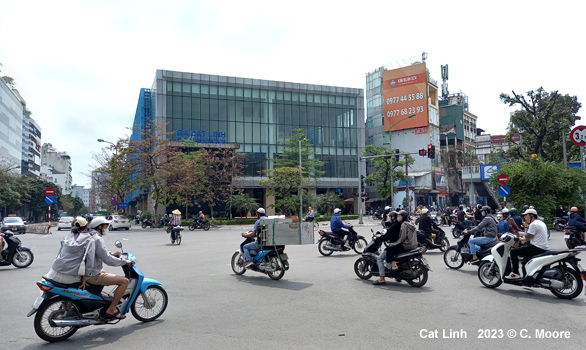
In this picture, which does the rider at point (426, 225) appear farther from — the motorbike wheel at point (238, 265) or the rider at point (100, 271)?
the rider at point (100, 271)

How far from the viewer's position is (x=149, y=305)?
6457mm

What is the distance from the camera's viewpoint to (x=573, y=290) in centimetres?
772

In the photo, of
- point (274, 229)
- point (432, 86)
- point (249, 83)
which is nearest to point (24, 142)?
point (249, 83)

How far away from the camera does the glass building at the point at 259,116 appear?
178 ft

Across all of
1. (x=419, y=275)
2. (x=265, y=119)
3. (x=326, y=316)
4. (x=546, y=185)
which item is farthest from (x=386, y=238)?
(x=265, y=119)

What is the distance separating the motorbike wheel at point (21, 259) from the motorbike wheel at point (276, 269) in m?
7.65

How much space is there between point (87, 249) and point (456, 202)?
81628mm

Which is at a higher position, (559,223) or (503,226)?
(503,226)

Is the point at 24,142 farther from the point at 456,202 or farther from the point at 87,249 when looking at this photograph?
the point at 87,249

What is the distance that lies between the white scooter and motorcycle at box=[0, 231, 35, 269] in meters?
12.5

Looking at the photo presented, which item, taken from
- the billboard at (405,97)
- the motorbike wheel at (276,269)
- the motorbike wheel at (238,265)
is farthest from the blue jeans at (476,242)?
the billboard at (405,97)

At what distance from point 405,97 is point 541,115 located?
41905mm

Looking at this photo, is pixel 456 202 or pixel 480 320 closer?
pixel 480 320

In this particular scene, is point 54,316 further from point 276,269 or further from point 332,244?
point 332,244
